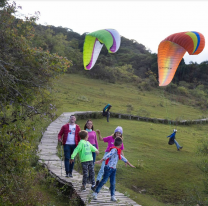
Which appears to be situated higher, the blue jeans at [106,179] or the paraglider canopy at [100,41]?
the paraglider canopy at [100,41]

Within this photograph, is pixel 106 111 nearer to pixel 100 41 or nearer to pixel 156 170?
pixel 100 41

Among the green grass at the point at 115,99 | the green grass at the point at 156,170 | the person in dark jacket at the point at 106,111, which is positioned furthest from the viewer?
the green grass at the point at 115,99

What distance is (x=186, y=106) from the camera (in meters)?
37.3

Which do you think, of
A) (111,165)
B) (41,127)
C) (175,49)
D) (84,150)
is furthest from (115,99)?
(111,165)

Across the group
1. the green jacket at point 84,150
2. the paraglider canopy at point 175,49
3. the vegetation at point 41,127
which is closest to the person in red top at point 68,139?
the vegetation at point 41,127

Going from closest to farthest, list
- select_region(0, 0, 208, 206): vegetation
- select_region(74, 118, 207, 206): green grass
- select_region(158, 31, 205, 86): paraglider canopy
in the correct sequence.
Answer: select_region(0, 0, 208, 206): vegetation
select_region(74, 118, 207, 206): green grass
select_region(158, 31, 205, 86): paraglider canopy

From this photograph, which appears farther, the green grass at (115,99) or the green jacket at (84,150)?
the green grass at (115,99)

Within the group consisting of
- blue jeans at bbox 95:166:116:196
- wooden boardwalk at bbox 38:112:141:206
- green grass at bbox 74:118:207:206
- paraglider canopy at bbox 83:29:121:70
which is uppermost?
paraglider canopy at bbox 83:29:121:70

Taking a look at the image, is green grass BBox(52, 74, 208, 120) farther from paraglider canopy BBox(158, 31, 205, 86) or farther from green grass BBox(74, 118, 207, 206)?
paraglider canopy BBox(158, 31, 205, 86)

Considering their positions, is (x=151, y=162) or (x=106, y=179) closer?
(x=106, y=179)

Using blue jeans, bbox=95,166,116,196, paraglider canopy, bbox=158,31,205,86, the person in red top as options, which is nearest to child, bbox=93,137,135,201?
blue jeans, bbox=95,166,116,196

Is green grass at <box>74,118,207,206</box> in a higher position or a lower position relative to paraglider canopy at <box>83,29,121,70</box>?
lower

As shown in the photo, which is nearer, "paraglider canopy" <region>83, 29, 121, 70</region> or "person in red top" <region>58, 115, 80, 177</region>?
"person in red top" <region>58, 115, 80, 177</region>

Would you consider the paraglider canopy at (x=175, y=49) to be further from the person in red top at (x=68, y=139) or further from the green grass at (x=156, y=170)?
the person in red top at (x=68, y=139)
